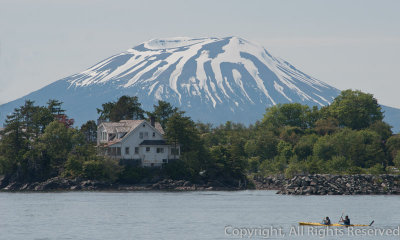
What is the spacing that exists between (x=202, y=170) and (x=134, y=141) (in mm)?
10962

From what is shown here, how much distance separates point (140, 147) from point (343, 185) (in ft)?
100

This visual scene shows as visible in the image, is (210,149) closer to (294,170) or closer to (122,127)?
(294,170)

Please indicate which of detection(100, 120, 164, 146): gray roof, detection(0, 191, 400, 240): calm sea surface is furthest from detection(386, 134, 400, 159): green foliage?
detection(100, 120, 164, 146): gray roof

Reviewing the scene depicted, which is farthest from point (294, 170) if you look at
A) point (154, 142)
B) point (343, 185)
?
point (154, 142)

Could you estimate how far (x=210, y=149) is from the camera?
117 metres

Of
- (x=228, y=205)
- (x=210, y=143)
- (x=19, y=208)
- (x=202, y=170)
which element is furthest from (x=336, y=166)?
(x=19, y=208)

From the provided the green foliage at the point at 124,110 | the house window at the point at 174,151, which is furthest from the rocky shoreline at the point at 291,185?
the green foliage at the point at 124,110

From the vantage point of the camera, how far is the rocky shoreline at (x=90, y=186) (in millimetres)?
108250

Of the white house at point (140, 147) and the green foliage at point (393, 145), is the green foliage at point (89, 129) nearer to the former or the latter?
the white house at point (140, 147)

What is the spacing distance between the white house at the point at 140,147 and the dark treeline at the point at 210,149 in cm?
165

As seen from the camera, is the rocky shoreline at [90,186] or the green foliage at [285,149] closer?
the rocky shoreline at [90,186]

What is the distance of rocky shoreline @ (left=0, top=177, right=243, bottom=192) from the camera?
355 ft

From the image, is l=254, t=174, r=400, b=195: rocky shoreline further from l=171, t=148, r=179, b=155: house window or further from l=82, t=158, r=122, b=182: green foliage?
l=82, t=158, r=122, b=182: green foliage

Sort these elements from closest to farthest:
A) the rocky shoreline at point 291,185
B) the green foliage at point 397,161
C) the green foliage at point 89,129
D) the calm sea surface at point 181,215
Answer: the calm sea surface at point 181,215
the rocky shoreline at point 291,185
the green foliage at point 397,161
the green foliage at point 89,129
